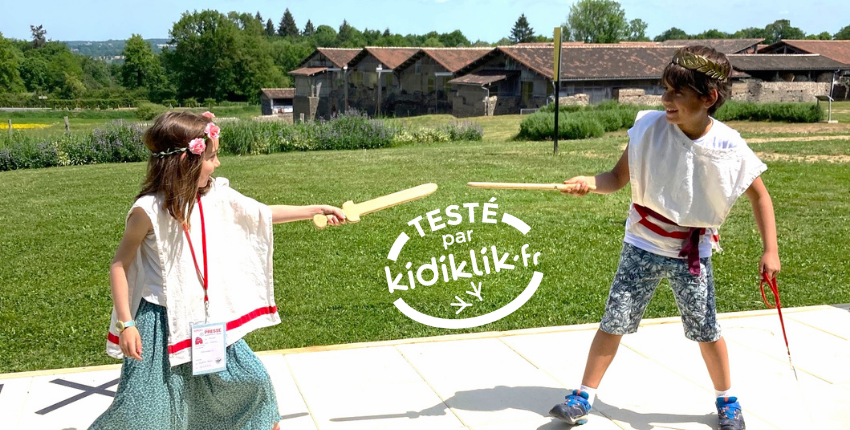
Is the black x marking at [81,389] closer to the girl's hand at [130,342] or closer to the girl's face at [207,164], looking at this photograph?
the girl's hand at [130,342]

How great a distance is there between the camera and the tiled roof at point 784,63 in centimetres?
5381

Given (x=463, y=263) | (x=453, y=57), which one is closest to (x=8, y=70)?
(x=453, y=57)

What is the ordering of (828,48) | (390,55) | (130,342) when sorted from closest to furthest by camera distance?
(130,342) < (390,55) < (828,48)

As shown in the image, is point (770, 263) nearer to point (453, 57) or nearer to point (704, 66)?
point (704, 66)

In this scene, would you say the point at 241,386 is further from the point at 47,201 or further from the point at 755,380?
the point at 47,201

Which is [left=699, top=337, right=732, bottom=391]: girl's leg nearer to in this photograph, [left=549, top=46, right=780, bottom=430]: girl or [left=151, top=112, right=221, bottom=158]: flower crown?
[left=549, top=46, right=780, bottom=430]: girl

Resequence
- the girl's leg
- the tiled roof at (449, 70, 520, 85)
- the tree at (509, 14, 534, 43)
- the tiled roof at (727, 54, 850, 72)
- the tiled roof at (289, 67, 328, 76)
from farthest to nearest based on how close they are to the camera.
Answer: the tree at (509, 14, 534, 43)
the tiled roof at (289, 67, 328, 76)
the tiled roof at (727, 54, 850, 72)
the tiled roof at (449, 70, 520, 85)
the girl's leg

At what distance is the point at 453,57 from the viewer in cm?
5256

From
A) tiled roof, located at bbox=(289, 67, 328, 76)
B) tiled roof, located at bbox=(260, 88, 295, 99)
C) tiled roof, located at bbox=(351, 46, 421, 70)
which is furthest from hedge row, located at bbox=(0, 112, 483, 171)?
tiled roof, located at bbox=(260, 88, 295, 99)

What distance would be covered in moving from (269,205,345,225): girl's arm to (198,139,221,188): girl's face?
354 millimetres

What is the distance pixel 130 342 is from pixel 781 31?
151 meters

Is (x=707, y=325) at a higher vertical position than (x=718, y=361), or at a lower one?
higher

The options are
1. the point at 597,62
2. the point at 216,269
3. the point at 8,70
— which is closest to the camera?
the point at 216,269

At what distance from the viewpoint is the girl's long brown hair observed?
3.20m
